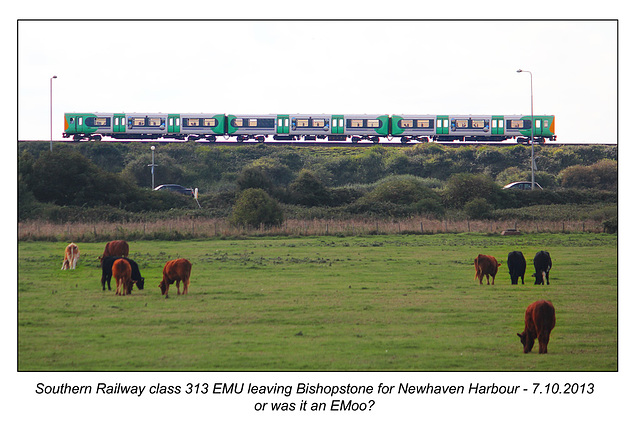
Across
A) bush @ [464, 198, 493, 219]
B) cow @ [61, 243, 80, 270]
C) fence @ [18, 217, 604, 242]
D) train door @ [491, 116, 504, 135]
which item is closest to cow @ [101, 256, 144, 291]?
cow @ [61, 243, 80, 270]

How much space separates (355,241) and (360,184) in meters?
30.4

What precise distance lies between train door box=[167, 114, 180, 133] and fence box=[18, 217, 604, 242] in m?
26.6

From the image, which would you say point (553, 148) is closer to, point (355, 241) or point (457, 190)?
point (457, 190)

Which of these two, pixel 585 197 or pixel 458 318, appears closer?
pixel 458 318

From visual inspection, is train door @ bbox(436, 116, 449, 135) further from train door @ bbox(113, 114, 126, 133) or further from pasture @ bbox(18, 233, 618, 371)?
pasture @ bbox(18, 233, 618, 371)

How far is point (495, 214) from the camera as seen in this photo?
43.0 meters

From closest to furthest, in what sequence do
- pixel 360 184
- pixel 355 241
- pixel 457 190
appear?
pixel 355 241 < pixel 457 190 < pixel 360 184

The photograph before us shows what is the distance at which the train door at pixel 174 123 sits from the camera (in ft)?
209

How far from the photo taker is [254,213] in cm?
3562

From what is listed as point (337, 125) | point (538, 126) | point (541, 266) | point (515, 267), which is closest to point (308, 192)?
point (337, 125)

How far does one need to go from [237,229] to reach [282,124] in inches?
1235

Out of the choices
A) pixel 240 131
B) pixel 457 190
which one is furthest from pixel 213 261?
pixel 240 131

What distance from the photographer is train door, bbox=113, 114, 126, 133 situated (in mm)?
62875

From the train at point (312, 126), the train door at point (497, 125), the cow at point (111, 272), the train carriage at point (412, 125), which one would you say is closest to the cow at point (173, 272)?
the cow at point (111, 272)
